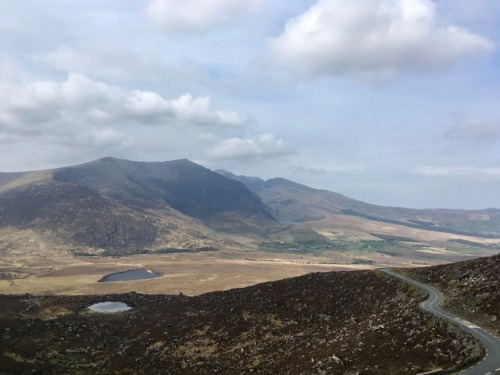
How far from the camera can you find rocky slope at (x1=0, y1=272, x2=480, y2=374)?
150ft

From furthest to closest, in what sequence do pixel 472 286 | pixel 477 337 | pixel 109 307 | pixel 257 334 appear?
pixel 109 307 → pixel 257 334 → pixel 472 286 → pixel 477 337

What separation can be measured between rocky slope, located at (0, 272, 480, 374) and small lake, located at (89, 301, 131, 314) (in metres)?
5.99

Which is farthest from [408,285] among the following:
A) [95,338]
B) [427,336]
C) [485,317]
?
[95,338]

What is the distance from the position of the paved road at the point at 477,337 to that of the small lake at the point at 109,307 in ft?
254

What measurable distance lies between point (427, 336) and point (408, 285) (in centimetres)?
2822

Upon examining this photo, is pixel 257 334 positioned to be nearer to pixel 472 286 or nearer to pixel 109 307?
pixel 472 286

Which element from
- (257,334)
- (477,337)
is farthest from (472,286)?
(257,334)

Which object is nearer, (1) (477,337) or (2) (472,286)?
(1) (477,337)

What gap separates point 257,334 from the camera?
231ft

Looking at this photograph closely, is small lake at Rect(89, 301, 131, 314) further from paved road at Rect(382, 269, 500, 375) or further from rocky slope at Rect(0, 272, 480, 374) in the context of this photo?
paved road at Rect(382, 269, 500, 375)

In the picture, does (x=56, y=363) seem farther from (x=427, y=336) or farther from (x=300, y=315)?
(x=427, y=336)

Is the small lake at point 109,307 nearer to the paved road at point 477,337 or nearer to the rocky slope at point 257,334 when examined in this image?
the rocky slope at point 257,334

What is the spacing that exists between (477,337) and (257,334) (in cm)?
3576

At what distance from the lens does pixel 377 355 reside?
44.9m
